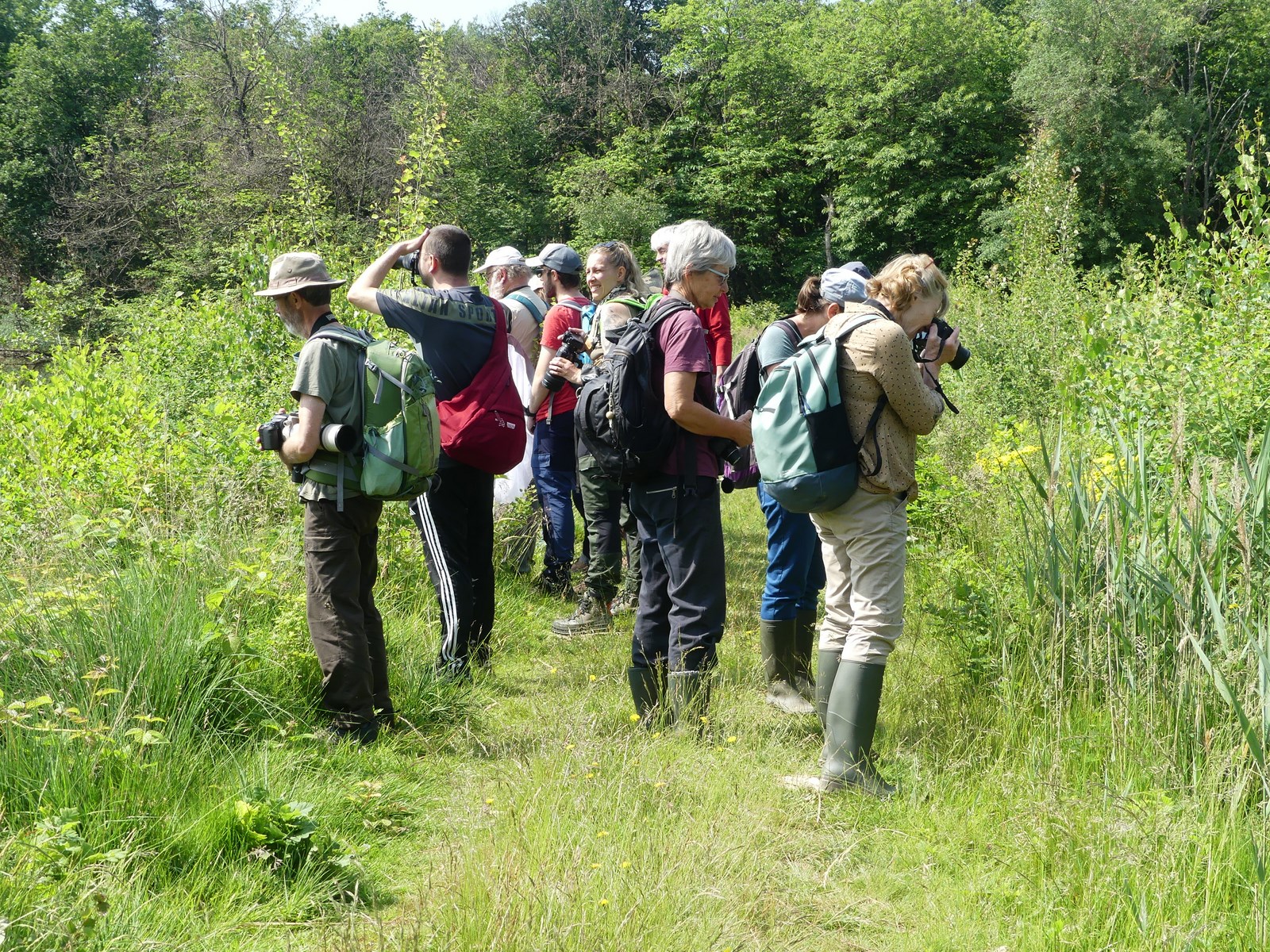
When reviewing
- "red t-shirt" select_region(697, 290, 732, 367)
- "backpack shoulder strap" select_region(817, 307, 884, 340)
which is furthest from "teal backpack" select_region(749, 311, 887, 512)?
"red t-shirt" select_region(697, 290, 732, 367)

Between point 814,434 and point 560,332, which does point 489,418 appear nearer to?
point 560,332

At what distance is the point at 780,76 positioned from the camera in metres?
43.0

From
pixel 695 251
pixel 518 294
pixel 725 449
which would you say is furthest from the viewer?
pixel 518 294

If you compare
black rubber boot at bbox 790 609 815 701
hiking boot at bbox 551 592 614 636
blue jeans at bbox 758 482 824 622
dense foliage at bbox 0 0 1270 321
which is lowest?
hiking boot at bbox 551 592 614 636

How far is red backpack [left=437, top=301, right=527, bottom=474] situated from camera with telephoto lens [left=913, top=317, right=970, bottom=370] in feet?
5.60

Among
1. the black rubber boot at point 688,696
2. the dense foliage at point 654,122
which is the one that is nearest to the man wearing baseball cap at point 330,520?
the black rubber boot at point 688,696

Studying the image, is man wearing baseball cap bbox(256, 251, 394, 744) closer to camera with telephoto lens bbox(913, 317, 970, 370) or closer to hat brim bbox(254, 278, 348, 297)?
hat brim bbox(254, 278, 348, 297)

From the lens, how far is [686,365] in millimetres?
3566

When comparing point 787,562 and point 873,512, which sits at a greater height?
point 873,512

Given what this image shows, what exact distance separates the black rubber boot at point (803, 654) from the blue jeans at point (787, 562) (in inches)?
2.8

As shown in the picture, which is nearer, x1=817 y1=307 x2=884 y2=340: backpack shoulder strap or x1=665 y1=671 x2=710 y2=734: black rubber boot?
x1=817 y1=307 x2=884 y2=340: backpack shoulder strap

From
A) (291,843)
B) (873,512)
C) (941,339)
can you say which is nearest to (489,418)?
(873,512)

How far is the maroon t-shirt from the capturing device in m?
3.58

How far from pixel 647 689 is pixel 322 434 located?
1515 mm
